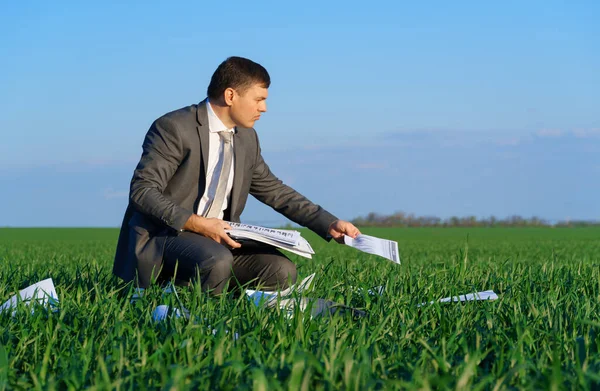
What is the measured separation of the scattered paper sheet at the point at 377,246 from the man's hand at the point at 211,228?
80cm

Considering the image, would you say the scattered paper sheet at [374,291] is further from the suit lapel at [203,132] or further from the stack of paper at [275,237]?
the suit lapel at [203,132]

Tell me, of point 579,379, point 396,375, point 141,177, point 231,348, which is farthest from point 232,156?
point 579,379

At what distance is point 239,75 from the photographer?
17.1 ft

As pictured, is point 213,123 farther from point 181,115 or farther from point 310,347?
point 310,347

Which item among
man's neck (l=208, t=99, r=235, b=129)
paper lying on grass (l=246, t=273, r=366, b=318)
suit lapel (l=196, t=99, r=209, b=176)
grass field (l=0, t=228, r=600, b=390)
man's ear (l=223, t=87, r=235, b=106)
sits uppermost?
man's ear (l=223, t=87, r=235, b=106)

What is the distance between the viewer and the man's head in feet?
17.2

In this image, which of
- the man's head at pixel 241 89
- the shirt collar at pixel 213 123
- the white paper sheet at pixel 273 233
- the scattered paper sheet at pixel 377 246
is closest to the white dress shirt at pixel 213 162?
the shirt collar at pixel 213 123

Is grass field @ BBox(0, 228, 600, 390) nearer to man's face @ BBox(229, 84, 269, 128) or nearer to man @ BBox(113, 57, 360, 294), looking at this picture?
man @ BBox(113, 57, 360, 294)

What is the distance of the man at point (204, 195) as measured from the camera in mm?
5008

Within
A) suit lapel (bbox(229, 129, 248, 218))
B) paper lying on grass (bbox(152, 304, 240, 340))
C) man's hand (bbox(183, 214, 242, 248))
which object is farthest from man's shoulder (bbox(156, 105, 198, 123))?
paper lying on grass (bbox(152, 304, 240, 340))

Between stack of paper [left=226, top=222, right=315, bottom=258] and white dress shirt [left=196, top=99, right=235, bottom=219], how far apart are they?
0.52 meters

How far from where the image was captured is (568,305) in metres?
4.54

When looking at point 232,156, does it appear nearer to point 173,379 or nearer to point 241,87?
point 241,87

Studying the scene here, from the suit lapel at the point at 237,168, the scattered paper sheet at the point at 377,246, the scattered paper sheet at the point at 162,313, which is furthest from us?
the suit lapel at the point at 237,168
